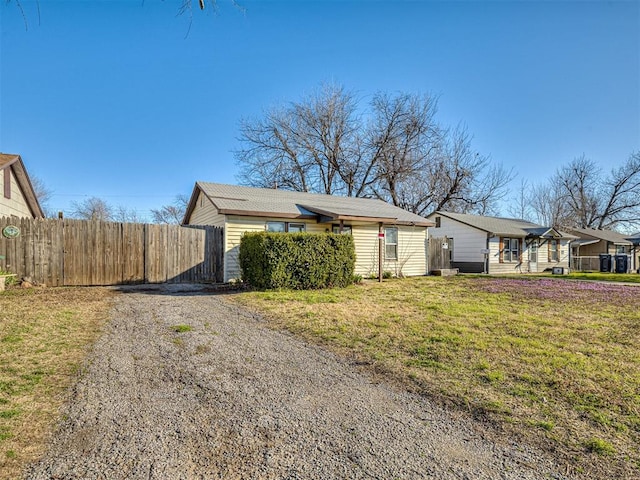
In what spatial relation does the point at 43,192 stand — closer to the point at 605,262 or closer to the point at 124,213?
the point at 124,213

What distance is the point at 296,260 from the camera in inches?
395

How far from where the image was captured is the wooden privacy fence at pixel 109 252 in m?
9.86

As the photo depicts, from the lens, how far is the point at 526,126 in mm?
20797

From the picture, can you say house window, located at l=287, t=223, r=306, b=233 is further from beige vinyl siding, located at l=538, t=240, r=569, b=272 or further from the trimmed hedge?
beige vinyl siding, located at l=538, t=240, r=569, b=272

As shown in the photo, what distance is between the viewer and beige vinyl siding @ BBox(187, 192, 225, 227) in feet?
42.3

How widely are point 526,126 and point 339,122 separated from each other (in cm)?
1252

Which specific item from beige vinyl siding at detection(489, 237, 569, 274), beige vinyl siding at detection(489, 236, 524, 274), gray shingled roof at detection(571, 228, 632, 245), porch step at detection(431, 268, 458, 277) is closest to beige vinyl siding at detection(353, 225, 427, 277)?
porch step at detection(431, 268, 458, 277)

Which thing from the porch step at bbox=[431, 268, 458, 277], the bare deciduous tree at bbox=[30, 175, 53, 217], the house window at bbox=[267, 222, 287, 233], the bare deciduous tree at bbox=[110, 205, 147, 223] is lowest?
the porch step at bbox=[431, 268, 458, 277]

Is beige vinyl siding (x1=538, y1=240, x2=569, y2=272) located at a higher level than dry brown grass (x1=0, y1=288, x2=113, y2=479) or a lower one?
higher

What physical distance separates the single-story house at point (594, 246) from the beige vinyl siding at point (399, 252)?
64.9 feet

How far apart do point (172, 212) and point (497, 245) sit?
Answer: 3742 centimetres

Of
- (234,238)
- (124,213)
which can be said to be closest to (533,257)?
(234,238)

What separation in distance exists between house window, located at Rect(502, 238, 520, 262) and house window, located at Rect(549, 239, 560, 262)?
143 inches

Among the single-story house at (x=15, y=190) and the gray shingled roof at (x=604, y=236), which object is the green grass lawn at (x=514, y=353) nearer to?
the single-story house at (x=15, y=190)
